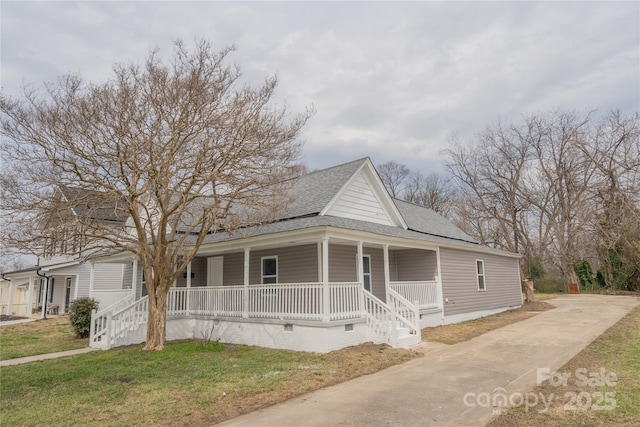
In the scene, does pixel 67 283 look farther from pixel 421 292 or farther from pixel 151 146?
pixel 421 292

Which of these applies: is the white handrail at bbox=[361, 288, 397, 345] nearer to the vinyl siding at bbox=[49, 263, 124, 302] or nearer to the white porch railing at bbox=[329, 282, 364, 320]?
the white porch railing at bbox=[329, 282, 364, 320]

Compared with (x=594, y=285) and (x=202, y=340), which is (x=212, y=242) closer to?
(x=202, y=340)

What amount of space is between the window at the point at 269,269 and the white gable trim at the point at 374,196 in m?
3.03

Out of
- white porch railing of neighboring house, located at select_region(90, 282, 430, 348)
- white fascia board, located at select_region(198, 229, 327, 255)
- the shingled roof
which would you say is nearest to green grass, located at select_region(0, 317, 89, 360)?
white porch railing of neighboring house, located at select_region(90, 282, 430, 348)

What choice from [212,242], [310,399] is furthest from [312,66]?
[310,399]

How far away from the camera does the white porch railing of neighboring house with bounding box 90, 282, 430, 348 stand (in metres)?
10.7

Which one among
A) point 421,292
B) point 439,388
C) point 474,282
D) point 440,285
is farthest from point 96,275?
point 439,388

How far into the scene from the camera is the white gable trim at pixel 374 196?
13484mm

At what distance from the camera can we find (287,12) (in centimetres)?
1073

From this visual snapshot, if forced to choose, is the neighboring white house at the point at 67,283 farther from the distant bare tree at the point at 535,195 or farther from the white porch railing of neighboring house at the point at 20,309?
the distant bare tree at the point at 535,195

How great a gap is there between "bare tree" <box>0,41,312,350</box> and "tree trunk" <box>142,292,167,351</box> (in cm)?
3

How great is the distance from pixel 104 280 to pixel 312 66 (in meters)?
19.1

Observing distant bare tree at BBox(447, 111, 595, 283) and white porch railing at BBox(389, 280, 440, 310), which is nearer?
white porch railing at BBox(389, 280, 440, 310)

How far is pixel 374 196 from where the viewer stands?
15.1 metres
